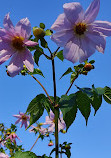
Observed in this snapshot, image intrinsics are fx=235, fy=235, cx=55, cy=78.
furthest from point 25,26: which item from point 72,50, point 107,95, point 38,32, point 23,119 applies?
point 23,119

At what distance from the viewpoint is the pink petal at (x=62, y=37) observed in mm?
1400

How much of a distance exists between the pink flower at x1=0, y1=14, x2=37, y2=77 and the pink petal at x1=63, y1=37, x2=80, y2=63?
23 cm

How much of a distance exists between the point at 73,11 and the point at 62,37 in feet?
0.56

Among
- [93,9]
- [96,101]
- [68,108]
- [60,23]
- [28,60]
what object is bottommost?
[68,108]

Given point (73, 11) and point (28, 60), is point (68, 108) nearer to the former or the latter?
point (28, 60)

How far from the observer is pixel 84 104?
1415mm

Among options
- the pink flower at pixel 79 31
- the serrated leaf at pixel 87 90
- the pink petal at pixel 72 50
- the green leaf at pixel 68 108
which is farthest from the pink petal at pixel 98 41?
the green leaf at pixel 68 108

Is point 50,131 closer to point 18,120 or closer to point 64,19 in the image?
point 18,120

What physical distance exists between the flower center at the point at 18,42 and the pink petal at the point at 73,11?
1.17 feet

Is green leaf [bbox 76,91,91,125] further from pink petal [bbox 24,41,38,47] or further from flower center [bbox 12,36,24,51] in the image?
flower center [bbox 12,36,24,51]

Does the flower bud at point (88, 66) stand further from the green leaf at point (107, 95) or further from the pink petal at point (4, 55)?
the pink petal at point (4, 55)

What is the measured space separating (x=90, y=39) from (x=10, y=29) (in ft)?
1.75

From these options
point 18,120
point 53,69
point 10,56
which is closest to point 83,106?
point 53,69

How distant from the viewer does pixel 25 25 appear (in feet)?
4.85
